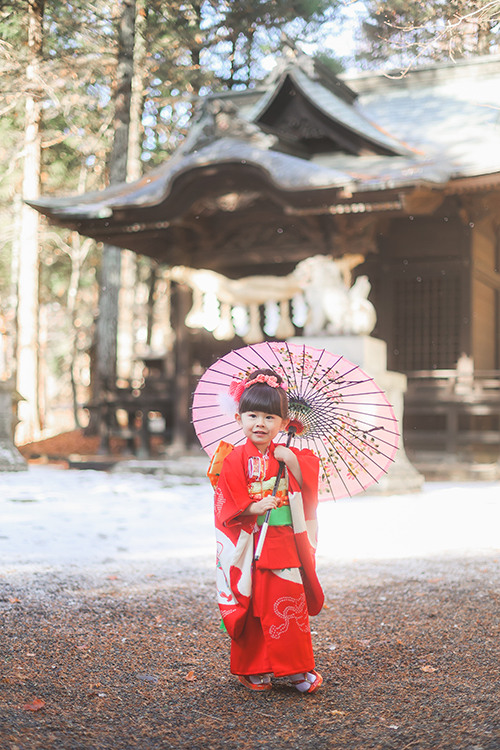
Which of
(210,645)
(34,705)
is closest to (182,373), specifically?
(210,645)

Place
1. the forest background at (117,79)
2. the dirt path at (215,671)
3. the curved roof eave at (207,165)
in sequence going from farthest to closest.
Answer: the curved roof eave at (207,165), the forest background at (117,79), the dirt path at (215,671)

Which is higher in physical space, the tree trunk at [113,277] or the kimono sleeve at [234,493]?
the tree trunk at [113,277]

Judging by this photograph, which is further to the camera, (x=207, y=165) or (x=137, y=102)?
(x=137, y=102)

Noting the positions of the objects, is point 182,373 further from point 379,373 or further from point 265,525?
Answer: point 265,525

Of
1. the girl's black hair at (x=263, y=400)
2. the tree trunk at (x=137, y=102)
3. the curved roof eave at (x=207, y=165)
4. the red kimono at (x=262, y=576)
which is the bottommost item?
the red kimono at (x=262, y=576)

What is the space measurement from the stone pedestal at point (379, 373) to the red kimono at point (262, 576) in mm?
5937

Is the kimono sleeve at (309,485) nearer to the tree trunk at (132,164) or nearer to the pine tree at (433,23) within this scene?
the pine tree at (433,23)

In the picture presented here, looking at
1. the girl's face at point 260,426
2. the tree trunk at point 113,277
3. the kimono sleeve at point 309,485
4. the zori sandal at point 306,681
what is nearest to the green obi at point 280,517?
the kimono sleeve at point 309,485

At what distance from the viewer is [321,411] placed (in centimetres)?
347

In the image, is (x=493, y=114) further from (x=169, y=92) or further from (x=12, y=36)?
(x=12, y=36)

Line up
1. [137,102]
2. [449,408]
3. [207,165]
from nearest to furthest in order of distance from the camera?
[207,165]
[449,408]
[137,102]

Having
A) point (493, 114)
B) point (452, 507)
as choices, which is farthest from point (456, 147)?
point (452, 507)

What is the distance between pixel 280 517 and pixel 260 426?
0.39m

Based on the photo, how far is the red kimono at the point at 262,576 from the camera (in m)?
3.04
